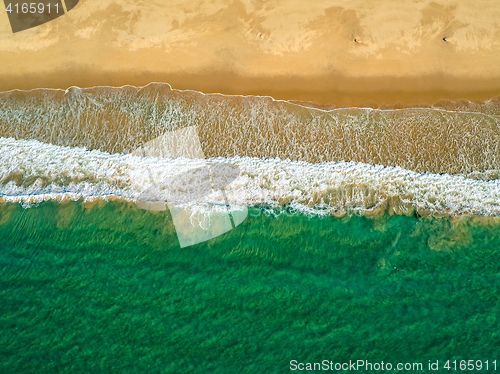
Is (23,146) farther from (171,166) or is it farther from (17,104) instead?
(171,166)

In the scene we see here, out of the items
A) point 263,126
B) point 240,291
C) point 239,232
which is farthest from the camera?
point 263,126

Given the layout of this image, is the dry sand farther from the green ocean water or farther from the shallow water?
the green ocean water

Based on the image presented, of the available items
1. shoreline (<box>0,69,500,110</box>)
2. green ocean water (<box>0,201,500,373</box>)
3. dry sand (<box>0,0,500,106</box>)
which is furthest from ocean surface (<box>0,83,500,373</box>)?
dry sand (<box>0,0,500,106</box>)

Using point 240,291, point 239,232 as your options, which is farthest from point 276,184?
point 240,291

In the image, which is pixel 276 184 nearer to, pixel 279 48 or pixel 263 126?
pixel 263 126

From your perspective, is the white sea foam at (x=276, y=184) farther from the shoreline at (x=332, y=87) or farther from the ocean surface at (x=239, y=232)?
the shoreline at (x=332, y=87)

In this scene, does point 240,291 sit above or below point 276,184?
below
